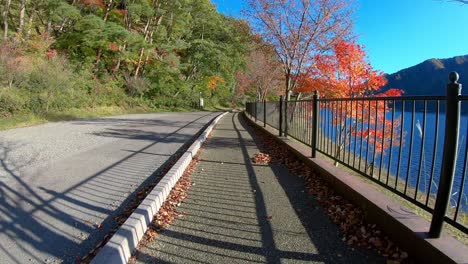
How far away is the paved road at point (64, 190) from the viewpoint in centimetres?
324

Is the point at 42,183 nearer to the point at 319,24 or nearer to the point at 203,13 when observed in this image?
the point at 319,24

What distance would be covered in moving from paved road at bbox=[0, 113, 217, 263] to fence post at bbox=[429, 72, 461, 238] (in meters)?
3.19

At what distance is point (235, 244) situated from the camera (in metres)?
3.10

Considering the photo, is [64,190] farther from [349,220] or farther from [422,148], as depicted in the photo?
[422,148]

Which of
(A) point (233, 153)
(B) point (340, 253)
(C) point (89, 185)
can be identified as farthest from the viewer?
(A) point (233, 153)

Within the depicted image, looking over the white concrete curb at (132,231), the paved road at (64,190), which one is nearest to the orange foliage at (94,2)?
the paved road at (64,190)

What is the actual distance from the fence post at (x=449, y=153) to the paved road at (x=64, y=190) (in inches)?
126

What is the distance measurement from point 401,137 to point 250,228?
1902 mm

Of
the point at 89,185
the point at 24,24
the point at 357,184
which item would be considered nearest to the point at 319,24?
the point at 357,184

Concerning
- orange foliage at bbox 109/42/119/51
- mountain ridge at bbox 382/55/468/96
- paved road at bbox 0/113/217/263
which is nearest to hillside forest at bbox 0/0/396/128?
orange foliage at bbox 109/42/119/51

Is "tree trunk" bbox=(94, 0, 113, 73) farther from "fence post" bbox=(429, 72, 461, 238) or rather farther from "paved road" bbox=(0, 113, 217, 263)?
"fence post" bbox=(429, 72, 461, 238)

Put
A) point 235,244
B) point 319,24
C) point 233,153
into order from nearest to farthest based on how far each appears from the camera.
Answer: point 235,244
point 233,153
point 319,24

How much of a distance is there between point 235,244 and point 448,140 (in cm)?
207

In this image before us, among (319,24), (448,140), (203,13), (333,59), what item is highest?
(203,13)
